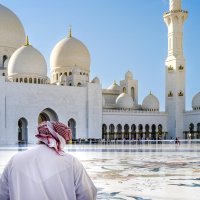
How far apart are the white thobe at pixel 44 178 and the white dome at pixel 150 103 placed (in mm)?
34993

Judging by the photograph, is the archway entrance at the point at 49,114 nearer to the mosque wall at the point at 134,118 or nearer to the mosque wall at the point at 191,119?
the mosque wall at the point at 134,118

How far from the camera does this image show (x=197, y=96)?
117 ft

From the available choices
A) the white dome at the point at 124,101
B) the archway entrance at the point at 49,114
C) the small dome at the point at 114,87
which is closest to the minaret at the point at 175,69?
the white dome at the point at 124,101

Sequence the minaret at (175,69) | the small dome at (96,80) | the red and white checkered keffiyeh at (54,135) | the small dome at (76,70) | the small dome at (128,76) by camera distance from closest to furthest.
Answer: the red and white checkered keffiyeh at (54,135) < the small dome at (76,70) < the small dome at (96,80) < the minaret at (175,69) < the small dome at (128,76)

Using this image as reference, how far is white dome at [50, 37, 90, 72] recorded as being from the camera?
3344 cm

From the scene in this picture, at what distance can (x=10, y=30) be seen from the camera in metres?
33.1

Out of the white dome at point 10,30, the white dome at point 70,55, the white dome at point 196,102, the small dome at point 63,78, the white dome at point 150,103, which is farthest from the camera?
the white dome at point 150,103

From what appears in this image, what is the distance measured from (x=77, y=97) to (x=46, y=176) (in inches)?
1121

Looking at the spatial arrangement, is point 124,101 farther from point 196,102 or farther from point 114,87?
point 196,102

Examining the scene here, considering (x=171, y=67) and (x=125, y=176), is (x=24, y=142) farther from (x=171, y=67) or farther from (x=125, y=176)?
(x=125, y=176)

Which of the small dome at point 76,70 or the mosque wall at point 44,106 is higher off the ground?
the small dome at point 76,70

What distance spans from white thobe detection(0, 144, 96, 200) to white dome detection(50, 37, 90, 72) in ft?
103

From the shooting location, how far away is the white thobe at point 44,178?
203 centimetres

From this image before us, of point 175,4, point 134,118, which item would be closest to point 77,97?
point 134,118
